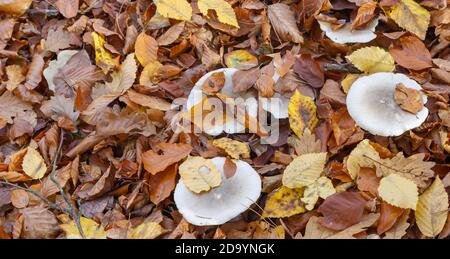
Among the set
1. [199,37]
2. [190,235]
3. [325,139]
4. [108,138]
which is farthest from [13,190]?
[325,139]

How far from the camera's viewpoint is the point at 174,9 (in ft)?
7.66

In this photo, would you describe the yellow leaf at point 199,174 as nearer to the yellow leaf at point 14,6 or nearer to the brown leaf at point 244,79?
the brown leaf at point 244,79

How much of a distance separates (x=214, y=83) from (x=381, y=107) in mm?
658

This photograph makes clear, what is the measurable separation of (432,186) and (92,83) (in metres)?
1.47

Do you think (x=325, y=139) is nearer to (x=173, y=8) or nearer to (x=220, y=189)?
(x=220, y=189)

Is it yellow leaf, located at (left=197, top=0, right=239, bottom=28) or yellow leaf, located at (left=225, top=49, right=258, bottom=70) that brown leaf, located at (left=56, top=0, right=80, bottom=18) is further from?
yellow leaf, located at (left=225, top=49, right=258, bottom=70)

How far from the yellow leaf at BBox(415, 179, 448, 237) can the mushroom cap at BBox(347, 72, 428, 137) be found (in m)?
0.24

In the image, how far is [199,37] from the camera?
230 cm

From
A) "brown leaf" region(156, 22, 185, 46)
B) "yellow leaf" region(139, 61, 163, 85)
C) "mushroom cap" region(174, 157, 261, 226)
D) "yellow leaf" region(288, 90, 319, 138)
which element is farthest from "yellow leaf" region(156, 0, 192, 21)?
"mushroom cap" region(174, 157, 261, 226)

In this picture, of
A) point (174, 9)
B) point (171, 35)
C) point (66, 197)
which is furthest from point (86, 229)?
point (174, 9)

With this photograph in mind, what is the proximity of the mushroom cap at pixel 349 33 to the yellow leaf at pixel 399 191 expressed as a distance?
632mm

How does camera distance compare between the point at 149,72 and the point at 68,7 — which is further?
the point at 68,7

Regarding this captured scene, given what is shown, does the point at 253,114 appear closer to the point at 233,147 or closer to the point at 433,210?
the point at 233,147

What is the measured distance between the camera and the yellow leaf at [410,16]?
2.18 meters
